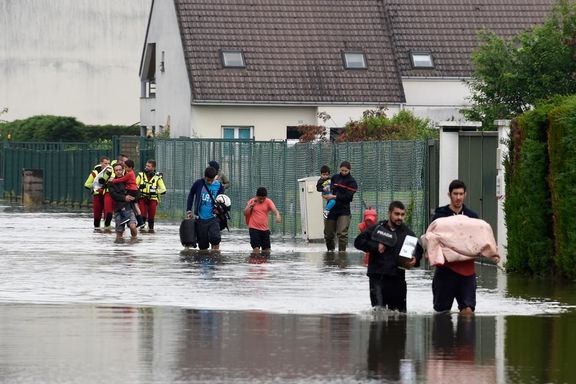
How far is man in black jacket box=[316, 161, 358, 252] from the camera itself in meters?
28.3

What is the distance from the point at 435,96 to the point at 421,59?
1.31m

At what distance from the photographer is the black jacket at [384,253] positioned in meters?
16.7

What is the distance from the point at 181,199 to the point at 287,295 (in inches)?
983

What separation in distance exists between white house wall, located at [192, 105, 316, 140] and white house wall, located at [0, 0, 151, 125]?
937 inches

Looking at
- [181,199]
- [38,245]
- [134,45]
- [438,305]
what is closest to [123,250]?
[38,245]

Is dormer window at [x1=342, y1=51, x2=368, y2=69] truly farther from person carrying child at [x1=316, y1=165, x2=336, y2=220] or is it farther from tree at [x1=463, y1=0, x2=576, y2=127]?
person carrying child at [x1=316, y1=165, x2=336, y2=220]

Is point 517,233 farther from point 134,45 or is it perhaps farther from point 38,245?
point 134,45

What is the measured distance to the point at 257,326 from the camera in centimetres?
1581

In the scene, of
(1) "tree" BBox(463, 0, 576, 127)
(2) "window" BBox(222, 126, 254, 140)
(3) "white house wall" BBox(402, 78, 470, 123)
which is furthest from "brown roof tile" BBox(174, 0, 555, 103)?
(1) "tree" BBox(463, 0, 576, 127)

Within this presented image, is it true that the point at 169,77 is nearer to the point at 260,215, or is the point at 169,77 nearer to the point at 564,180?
the point at 260,215

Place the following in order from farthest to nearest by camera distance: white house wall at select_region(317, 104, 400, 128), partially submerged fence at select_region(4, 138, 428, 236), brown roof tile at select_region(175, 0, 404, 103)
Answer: white house wall at select_region(317, 104, 400, 128) → brown roof tile at select_region(175, 0, 404, 103) → partially submerged fence at select_region(4, 138, 428, 236)

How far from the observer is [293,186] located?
120ft

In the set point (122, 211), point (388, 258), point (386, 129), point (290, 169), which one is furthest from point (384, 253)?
point (386, 129)

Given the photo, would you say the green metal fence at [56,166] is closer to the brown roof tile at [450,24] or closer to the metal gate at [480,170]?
the brown roof tile at [450,24]
